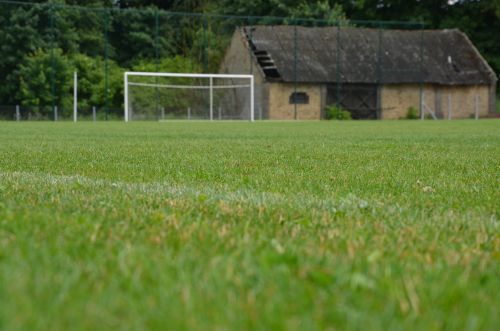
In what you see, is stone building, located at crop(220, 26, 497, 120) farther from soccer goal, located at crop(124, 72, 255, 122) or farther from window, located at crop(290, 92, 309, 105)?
soccer goal, located at crop(124, 72, 255, 122)

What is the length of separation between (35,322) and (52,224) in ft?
4.21

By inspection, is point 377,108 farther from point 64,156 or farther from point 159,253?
point 159,253

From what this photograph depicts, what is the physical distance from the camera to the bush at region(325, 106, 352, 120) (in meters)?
38.8

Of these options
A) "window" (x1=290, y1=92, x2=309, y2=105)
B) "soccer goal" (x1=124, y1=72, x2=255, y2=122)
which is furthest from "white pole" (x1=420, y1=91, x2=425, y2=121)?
"soccer goal" (x1=124, y1=72, x2=255, y2=122)

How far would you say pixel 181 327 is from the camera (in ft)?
4.84

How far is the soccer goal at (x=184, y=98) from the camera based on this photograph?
32.4 metres

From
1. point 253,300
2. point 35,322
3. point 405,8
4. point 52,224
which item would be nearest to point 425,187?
point 52,224

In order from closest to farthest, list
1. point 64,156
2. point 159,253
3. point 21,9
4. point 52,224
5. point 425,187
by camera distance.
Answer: point 159,253, point 52,224, point 425,187, point 64,156, point 21,9

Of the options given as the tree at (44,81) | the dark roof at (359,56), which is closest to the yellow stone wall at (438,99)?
the dark roof at (359,56)

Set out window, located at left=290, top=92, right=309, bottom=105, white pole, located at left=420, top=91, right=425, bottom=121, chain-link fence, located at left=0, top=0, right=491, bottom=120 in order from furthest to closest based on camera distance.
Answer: white pole, located at left=420, top=91, right=425, bottom=121
window, located at left=290, top=92, right=309, bottom=105
chain-link fence, located at left=0, top=0, right=491, bottom=120

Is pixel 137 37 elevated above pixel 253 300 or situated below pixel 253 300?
above

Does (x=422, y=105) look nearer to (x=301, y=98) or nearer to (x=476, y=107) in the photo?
→ (x=476, y=107)

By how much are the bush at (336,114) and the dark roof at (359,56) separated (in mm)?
1554

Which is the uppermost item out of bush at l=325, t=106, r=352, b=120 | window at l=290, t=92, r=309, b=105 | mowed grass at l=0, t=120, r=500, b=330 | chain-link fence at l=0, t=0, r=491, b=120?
chain-link fence at l=0, t=0, r=491, b=120
